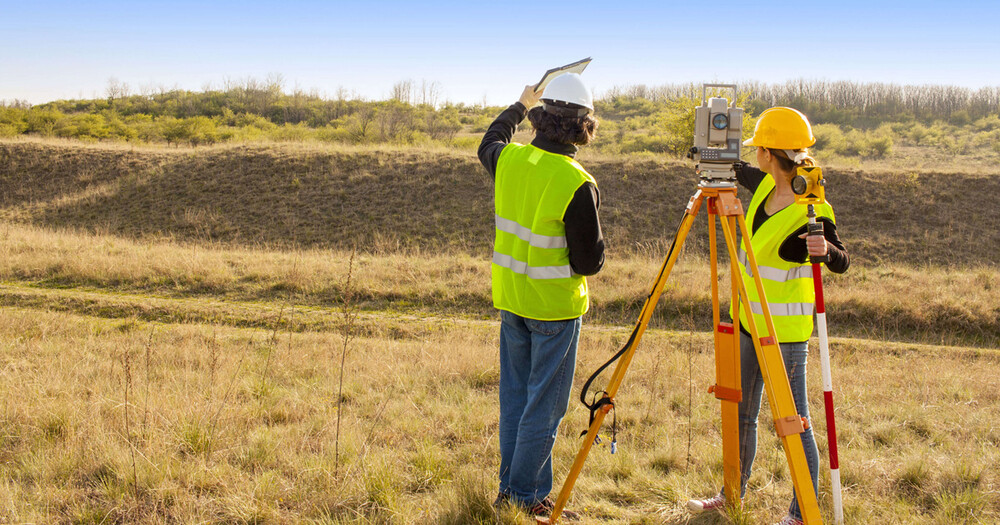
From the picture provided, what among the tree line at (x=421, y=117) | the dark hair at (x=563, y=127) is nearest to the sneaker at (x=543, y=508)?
the dark hair at (x=563, y=127)

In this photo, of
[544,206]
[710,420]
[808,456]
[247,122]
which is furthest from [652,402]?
[247,122]

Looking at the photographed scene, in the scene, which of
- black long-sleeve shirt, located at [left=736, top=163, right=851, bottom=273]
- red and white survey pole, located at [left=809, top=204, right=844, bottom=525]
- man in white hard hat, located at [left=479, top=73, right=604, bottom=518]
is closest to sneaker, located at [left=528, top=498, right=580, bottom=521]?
man in white hard hat, located at [left=479, top=73, right=604, bottom=518]

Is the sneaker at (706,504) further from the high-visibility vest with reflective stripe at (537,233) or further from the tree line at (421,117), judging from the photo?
the tree line at (421,117)

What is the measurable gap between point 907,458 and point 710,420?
123 centimetres

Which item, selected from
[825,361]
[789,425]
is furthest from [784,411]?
[825,361]

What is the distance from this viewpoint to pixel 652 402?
4.69m

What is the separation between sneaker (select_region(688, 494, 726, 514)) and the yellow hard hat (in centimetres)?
175

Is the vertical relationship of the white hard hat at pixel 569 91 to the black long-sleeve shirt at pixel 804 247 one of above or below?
above

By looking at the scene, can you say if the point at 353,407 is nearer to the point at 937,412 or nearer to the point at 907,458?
the point at 907,458

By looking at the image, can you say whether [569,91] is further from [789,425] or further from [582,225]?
[789,425]

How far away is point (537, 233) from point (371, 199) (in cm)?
1819

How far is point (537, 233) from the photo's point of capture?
8.73 feet

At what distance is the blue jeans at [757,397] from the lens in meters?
2.71

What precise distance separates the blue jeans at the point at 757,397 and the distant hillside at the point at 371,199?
554 inches
